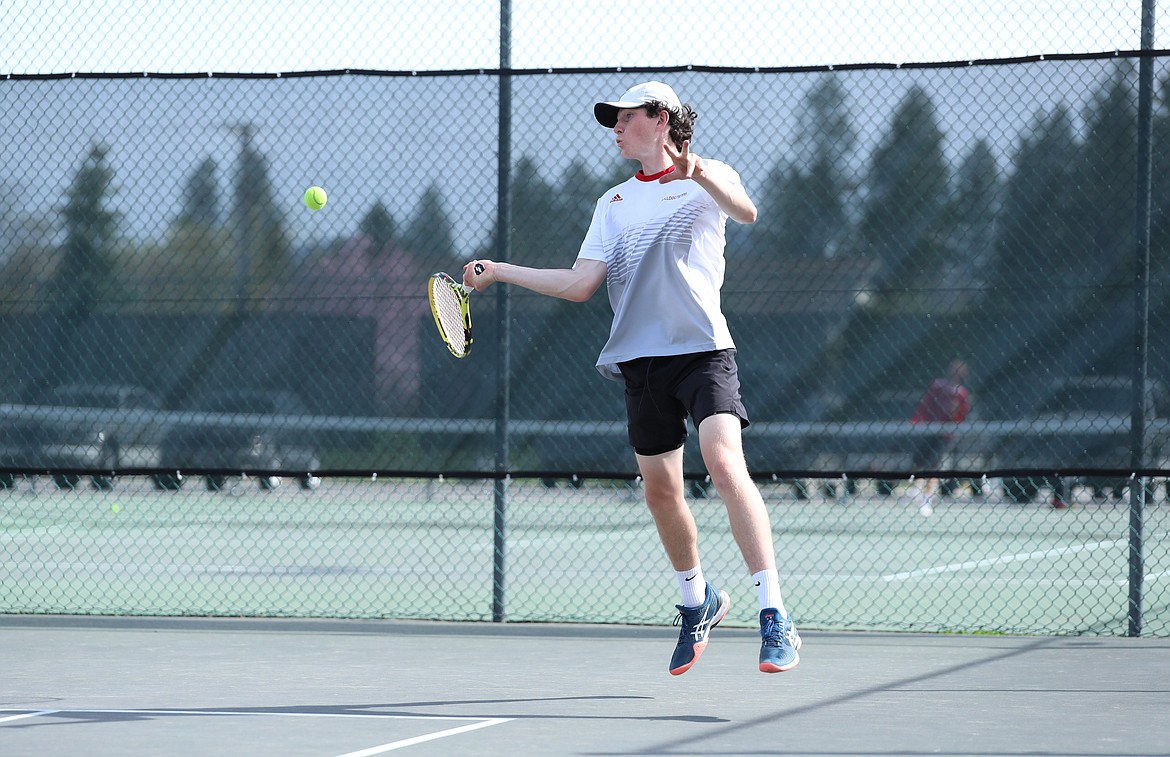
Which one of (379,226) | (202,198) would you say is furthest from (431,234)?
(202,198)

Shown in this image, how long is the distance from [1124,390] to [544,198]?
2.32m

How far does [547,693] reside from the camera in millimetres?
4531

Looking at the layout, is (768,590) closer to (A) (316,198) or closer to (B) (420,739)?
(B) (420,739)

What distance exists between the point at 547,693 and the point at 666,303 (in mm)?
1161

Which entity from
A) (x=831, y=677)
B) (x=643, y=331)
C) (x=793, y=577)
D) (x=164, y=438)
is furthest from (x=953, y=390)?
(x=164, y=438)

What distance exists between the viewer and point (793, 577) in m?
8.47

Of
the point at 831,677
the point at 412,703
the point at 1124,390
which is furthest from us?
the point at 1124,390

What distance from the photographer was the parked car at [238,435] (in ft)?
21.2

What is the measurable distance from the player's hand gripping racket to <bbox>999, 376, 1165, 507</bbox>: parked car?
85.6 inches

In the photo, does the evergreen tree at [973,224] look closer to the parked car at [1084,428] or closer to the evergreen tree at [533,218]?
the parked car at [1084,428]

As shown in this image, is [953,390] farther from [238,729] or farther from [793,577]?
[238,729]

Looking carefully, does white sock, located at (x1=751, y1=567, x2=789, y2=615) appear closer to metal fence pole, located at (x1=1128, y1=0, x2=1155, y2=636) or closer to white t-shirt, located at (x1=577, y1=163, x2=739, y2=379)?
white t-shirt, located at (x1=577, y1=163, x2=739, y2=379)

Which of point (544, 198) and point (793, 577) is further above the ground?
point (544, 198)

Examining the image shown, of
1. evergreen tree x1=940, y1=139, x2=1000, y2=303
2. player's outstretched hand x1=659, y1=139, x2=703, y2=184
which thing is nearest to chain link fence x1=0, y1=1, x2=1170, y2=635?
evergreen tree x1=940, y1=139, x2=1000, y2=303
